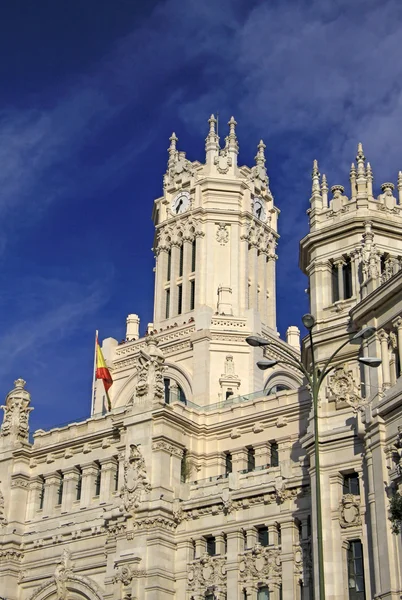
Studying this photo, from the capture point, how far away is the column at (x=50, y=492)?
2416 inches

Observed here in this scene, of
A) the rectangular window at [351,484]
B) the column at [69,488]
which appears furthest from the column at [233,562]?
the column at [69,488]

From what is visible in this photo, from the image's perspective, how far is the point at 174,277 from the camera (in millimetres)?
75312

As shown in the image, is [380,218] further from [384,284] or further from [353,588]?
[353,588]

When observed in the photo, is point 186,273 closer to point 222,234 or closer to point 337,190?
point 222,234

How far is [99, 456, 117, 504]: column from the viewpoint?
58.6m

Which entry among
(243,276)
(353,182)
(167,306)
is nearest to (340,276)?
(353,182)

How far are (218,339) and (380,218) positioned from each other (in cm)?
1938

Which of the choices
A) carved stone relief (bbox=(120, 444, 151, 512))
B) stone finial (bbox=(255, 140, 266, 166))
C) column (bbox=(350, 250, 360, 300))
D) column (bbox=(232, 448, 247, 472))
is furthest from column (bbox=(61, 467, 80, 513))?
stone finial (bbox=(255, 140, 266, 166))

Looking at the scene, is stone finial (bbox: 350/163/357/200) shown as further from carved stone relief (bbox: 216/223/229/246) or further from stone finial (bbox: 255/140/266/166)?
stone finial (bbox: 255/140/266/166)

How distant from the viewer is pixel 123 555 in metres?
53.2

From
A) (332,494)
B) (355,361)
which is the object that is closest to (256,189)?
(355,361)

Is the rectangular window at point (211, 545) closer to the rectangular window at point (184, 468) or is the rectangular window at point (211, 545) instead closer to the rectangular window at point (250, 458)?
the rectangular window at point (184, 468)

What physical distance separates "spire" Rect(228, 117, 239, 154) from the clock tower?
2 centimetres

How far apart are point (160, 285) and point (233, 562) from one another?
97.6 ft
